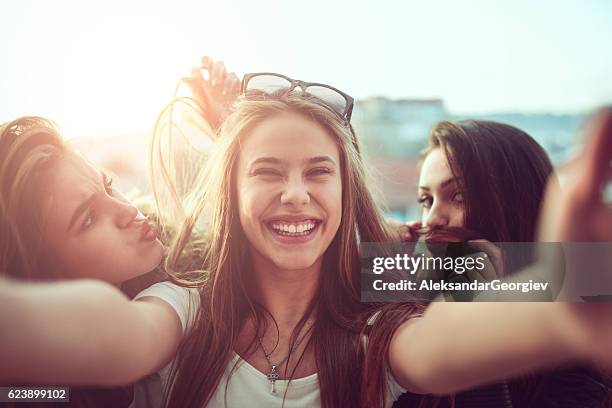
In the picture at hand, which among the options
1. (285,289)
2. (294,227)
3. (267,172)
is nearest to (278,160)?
(267,172)

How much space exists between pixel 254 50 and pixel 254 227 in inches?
15.3

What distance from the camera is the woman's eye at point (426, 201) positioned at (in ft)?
4.22

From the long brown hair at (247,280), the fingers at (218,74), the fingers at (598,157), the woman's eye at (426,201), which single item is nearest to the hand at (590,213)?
the fingers at (598,157)

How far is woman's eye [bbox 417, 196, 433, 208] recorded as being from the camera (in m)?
1.29

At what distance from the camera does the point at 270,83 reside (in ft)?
3.72

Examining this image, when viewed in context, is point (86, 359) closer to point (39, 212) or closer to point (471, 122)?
point (39, 212)

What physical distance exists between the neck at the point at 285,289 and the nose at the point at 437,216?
28 centimetres

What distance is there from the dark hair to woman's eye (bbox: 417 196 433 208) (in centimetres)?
10

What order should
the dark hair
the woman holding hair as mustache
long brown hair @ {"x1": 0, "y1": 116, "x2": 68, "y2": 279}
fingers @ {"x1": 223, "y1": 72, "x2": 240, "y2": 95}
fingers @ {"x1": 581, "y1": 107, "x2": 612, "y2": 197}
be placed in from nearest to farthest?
fingers @ {"x1": 581, "y1": 107, "x2": 612, "y2": 197} < the woman holding hair as mustache < long brown hair @ {"x1": 0, "y1": 116, "x2": 68, "y2": 279} < the dark hair < fingers @ {"x1": 223, "y1": 72, "x2": 240, "y2": 95}

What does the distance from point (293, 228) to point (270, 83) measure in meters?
0.33

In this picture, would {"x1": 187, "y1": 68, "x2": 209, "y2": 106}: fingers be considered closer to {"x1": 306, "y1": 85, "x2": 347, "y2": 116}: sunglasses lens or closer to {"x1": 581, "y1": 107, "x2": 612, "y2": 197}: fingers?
{"x1": 306, "y1": 85, "x2": 347, "y2": 116}: sunglasses lens

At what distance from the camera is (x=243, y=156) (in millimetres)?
1098

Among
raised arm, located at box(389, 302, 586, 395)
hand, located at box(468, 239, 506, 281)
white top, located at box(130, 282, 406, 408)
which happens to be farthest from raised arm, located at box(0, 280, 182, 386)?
hand, located at box(468, 239, 506, 281)

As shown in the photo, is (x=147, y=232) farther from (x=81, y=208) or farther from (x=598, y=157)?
(x=598, y=157)
